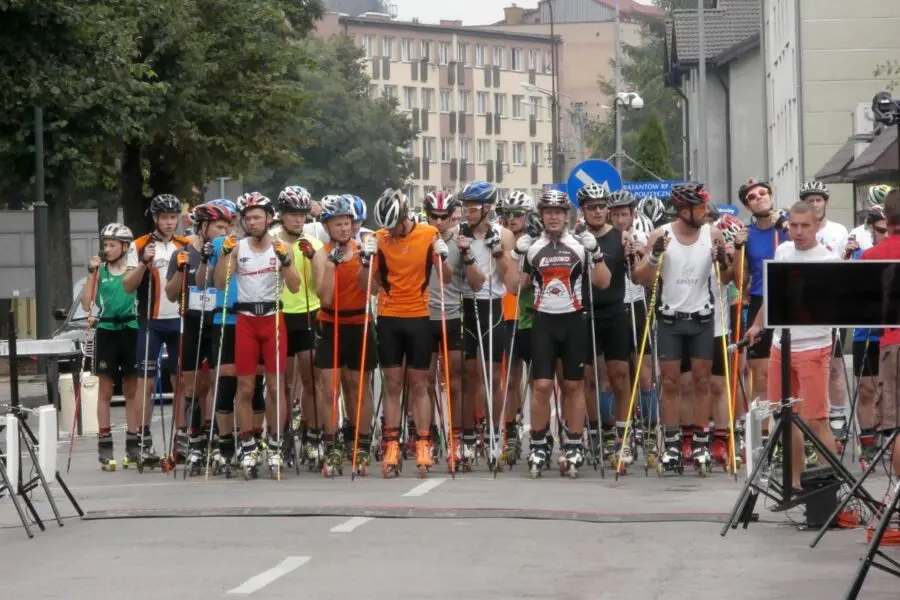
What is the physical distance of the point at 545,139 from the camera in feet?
525

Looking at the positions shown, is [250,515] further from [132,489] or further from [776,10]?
[776,10]

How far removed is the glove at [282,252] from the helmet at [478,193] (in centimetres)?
149

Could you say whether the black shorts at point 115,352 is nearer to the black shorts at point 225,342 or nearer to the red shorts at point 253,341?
the black shorts at point 225,342

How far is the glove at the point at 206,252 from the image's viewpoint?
654 inches

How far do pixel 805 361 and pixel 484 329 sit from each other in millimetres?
4531

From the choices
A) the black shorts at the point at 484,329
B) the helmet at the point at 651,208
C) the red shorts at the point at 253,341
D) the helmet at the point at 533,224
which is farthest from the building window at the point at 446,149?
the red shorts at the point at 253,341

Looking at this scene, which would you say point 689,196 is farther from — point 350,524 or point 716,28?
point 716,28

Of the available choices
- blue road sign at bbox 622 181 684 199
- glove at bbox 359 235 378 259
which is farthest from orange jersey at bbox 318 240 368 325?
blue road sign at bbox 622 181 684 199

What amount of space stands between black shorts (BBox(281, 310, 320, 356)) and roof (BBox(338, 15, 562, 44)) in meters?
126

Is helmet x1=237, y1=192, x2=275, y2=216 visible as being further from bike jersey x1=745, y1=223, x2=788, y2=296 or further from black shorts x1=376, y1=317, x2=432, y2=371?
bike jersey x1=745, y1=223, x2=788, y2=296

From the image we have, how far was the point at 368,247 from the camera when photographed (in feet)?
52.4

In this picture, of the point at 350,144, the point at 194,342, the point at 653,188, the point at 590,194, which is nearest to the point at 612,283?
the point at 590,194

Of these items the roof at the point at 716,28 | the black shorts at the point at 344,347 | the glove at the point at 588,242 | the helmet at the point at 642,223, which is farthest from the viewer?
the roof at the point at 716,28

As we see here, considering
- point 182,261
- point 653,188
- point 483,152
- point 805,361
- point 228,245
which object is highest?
point 483,152
